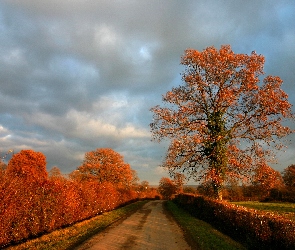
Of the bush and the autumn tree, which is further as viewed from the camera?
the autumn tree

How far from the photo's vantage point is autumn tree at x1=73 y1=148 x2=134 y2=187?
219 ft

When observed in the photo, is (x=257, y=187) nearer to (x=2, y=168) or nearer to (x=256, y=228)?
(x=256, y=228)

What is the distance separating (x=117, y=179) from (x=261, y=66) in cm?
5037

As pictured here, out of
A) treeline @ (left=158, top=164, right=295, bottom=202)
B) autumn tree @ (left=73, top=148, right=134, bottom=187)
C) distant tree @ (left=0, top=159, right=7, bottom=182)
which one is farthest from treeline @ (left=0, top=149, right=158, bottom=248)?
autumn tree @ (left=73, top=148, right=134, bottom=187)

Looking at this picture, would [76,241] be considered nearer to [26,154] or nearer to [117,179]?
[26,154]

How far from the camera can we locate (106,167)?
67.8 m

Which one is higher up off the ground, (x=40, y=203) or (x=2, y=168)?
(x=2, y=168)

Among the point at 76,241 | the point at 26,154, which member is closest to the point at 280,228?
the point at 76,241

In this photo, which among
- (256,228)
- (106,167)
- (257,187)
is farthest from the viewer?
(106,167)

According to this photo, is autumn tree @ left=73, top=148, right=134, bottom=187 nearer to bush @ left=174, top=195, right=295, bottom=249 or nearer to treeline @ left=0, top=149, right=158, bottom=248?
treeline @ left=0, top=149, right=158, bottom=248

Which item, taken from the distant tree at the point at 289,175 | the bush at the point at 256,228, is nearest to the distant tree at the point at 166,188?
the distant tree at the point at 289,175

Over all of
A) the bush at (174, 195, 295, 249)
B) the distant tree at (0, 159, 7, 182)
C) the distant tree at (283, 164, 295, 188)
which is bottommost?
the bush at (174, 195, 295, 249)

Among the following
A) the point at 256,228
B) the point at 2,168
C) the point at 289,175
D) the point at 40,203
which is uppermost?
the point at 289,175

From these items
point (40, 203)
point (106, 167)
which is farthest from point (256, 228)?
point (106, 167)
